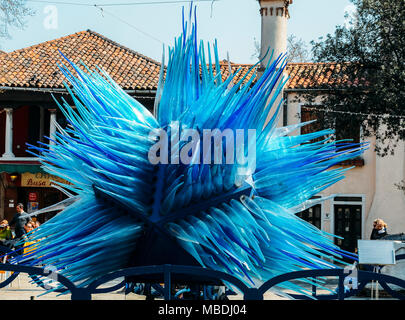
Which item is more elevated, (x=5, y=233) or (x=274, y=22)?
(x=274, y=22)

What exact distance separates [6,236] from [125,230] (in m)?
10.0

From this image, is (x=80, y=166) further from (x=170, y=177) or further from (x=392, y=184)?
(x=392, y=184)

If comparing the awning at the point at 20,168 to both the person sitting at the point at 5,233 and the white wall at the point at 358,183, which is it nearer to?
the white wall at the point at 358,183

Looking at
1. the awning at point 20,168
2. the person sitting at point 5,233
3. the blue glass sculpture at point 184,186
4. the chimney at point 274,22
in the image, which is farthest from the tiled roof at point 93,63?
the blue glass sculpture at point 184,186

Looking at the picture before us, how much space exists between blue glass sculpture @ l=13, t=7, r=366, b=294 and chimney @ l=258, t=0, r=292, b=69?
15.5m

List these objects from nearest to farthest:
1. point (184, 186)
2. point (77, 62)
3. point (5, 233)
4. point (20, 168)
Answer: point (184, 186) < point (5, 233) < point (77, 62) < point (20, 168)

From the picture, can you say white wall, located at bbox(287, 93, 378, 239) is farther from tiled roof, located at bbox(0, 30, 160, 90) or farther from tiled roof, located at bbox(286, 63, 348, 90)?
tiled roof, located at bbox(0, 30, 160, 90)

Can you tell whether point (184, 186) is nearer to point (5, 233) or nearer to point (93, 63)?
point (5, 233)

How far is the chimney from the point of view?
18.3m

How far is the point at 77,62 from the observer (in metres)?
20.4

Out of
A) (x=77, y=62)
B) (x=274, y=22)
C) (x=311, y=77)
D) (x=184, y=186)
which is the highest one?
(x=274, y=22)

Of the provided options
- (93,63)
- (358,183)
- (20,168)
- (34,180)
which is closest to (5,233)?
(93,63)

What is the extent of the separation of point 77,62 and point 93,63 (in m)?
0.62

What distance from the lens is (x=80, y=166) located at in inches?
124
